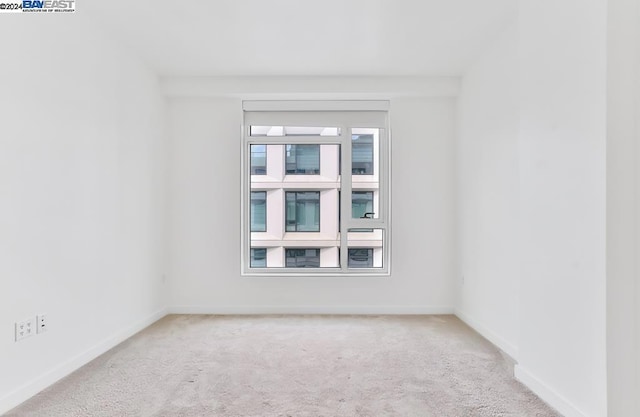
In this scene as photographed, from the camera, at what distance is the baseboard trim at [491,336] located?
109 inches

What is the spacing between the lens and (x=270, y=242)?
4266mm

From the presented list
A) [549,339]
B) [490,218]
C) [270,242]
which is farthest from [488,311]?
[270,242]

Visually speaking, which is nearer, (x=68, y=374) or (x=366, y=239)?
(x=68, y=374)

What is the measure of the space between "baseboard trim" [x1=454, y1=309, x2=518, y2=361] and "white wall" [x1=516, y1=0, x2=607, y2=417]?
48 centimetres

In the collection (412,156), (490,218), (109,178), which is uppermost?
(412,156)

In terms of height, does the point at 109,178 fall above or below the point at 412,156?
below

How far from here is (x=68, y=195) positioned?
8.13ft

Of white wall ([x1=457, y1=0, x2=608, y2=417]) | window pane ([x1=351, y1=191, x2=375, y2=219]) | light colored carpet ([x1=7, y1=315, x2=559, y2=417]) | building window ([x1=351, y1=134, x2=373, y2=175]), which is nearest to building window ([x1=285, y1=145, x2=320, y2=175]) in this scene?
building window ([x1=351, y1=134, x2=373, y2=175])

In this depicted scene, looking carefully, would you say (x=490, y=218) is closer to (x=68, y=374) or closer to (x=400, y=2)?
(x=400, y=2)

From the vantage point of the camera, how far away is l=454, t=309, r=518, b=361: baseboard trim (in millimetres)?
2777

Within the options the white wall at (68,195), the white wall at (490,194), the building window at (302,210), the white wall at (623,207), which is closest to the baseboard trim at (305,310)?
the white wall at (490,194)

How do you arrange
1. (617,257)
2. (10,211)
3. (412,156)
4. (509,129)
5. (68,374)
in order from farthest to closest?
(412,156) < (509,129) < (68,374) < (10,211) < (617,257)

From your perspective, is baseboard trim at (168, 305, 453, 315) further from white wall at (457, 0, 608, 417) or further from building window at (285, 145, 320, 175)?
building window at (285, 145, 320, 175)

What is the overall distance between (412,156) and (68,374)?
11.9ft
